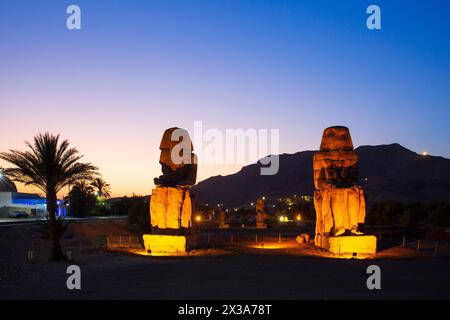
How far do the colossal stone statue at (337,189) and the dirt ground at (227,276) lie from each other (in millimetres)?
1602

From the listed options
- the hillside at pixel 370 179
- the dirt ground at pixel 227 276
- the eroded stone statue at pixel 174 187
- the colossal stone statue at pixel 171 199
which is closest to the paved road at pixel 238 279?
the dirt ground at pixel 227 276

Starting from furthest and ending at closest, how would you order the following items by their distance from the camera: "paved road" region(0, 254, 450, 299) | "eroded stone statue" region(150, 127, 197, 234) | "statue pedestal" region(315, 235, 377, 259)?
"eroded stone statue" region(150, 127, 197, 234) → "statue pedestal" region(315, 235, 377, 259) → "paved road" region(0, 254, 450, 299)

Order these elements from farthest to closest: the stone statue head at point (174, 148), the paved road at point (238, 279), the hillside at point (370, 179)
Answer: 1. the hillside at point (370, 179)
2. the stone statue head at point (174, 148)
3. the paved road at point (238, 279)

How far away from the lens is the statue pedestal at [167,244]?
1928cm

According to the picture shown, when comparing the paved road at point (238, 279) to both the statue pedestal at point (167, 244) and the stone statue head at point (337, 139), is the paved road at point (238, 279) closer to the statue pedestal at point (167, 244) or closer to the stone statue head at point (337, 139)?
the statue pedestal at point (167, 244)

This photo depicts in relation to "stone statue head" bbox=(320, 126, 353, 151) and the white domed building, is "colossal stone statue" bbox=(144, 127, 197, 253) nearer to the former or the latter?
"stone statue head" bbox=(320, 126, 353, 151)

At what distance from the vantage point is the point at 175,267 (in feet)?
49.3

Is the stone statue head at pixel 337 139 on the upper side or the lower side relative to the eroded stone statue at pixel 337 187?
upper

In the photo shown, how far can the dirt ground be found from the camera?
1063 centimetres

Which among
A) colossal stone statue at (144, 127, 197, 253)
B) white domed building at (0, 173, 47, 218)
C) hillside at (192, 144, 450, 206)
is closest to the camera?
colossal stone statue at (144, 127, 197, 253)

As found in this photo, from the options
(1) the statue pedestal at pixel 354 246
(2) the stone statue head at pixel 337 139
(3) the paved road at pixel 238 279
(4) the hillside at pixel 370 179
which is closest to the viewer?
(3) the paved road at pixel 238 279

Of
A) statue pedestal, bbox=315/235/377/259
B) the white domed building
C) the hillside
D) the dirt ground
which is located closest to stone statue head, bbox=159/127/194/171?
the dirt ground

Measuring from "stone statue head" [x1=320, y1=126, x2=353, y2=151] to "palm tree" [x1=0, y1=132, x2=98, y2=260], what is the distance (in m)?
10.1
